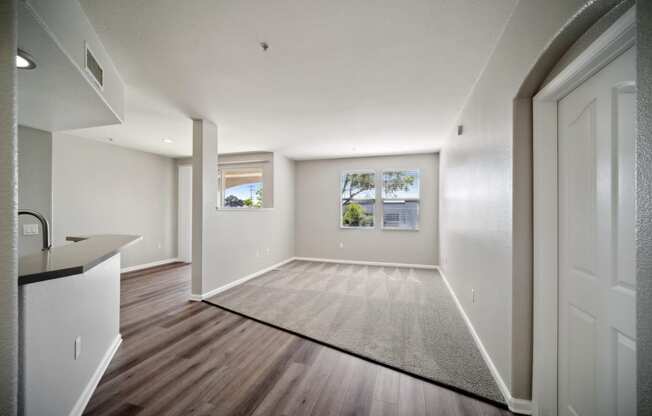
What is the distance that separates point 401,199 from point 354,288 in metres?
2.52

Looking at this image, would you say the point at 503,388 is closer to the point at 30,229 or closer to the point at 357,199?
the point at 357,199

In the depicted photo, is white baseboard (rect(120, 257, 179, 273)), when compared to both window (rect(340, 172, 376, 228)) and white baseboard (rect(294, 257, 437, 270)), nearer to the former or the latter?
white baseboard (rect(294, 257, 437, 270))

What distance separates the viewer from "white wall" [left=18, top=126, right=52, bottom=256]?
2.75 meters

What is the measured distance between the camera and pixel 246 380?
1.87 metres

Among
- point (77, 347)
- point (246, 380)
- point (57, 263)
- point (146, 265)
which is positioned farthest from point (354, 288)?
point (146, 265)

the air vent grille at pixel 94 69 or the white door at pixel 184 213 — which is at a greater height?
the air vent grille at pixel 94 69

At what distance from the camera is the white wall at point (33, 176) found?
2752 mm

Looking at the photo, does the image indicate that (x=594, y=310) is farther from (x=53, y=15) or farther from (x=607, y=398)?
(x=53, y=15)

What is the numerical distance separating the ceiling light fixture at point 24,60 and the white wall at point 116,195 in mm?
3615

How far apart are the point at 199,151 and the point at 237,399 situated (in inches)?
116

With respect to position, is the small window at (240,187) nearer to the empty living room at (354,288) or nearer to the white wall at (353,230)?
the white wall at (353,230)

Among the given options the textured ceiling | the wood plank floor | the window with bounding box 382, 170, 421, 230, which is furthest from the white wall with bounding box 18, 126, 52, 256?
the window with bounding box 382, 170, 421, 230

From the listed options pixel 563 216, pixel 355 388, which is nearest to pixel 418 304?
pixel 355 388

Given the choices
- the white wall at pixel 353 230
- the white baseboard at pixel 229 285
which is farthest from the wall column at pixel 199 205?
the white wall at pixel 353 230
